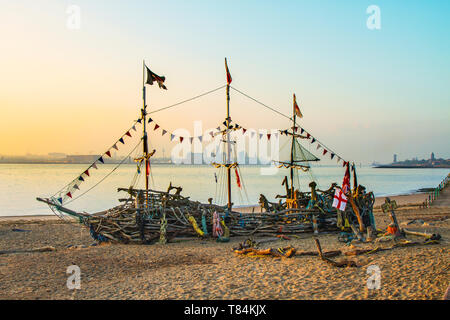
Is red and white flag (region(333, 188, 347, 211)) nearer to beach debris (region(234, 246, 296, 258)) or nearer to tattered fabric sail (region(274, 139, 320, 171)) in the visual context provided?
beach debris (region(234, 246, 296, 258))

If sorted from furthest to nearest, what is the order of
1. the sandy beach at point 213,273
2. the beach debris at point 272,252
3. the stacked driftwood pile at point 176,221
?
the stacked driftwood pile at point 176,221
the beach debris at point 272,252
the sandy beach at point 213,273

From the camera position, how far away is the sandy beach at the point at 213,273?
7.69m

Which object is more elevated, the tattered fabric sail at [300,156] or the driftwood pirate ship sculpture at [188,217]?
the tattered fabric sail at [300,156]

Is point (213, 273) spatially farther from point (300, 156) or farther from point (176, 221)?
point (300, 156)

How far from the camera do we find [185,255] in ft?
39.3

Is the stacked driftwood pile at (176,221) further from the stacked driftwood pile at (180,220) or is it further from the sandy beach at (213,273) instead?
the sandy beach at (213,273)

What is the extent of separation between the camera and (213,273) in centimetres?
946

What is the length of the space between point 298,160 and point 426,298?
14534mm

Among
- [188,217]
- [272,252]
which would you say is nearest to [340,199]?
[272,252]

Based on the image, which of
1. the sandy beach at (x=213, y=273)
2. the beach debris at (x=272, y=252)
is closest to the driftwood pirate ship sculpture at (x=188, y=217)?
the sandy beach at (x=213, y=273)

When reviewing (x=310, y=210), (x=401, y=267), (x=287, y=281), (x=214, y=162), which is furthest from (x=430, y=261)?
(x=214, y=162)

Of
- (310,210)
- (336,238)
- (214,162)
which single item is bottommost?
(336,238)

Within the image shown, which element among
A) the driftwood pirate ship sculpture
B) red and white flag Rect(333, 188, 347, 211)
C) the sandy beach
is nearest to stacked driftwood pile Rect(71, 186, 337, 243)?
the driftwood pirate ship sculpture
